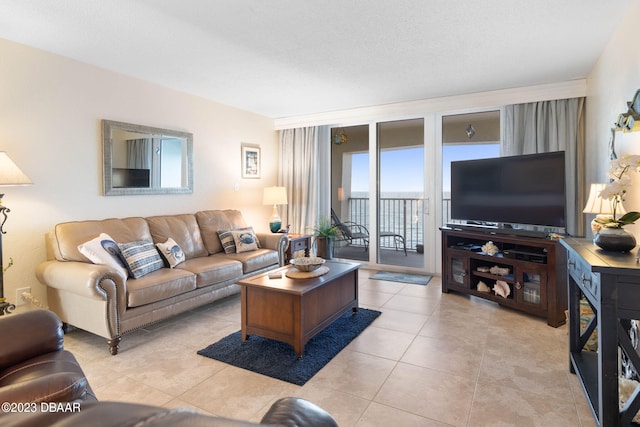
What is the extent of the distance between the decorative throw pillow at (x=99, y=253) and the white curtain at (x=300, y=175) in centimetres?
317

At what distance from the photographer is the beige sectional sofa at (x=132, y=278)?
258 centimetres

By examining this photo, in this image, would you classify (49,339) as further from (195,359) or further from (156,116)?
(156,116)

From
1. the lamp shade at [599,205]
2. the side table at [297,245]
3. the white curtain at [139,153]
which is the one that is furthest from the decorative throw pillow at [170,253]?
the lamp shade at [599,205]

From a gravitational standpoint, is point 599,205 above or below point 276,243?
above

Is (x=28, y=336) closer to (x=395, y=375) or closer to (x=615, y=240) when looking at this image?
(x=395, y=375)

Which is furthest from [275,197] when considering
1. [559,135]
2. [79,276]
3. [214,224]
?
[559,135]

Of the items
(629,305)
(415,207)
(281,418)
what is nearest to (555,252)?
(629,305)

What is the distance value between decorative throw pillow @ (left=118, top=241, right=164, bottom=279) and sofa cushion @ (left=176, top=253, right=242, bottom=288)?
9.3 inches

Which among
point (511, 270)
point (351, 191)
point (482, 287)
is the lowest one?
point (482, 287)

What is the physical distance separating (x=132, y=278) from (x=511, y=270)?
3683mm

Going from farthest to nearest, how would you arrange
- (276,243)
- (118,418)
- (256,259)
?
(276,243), (256,259), (118,418)

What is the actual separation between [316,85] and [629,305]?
3.46m

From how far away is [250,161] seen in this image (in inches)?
210

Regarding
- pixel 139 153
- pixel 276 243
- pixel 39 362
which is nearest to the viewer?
pixel 39 362
